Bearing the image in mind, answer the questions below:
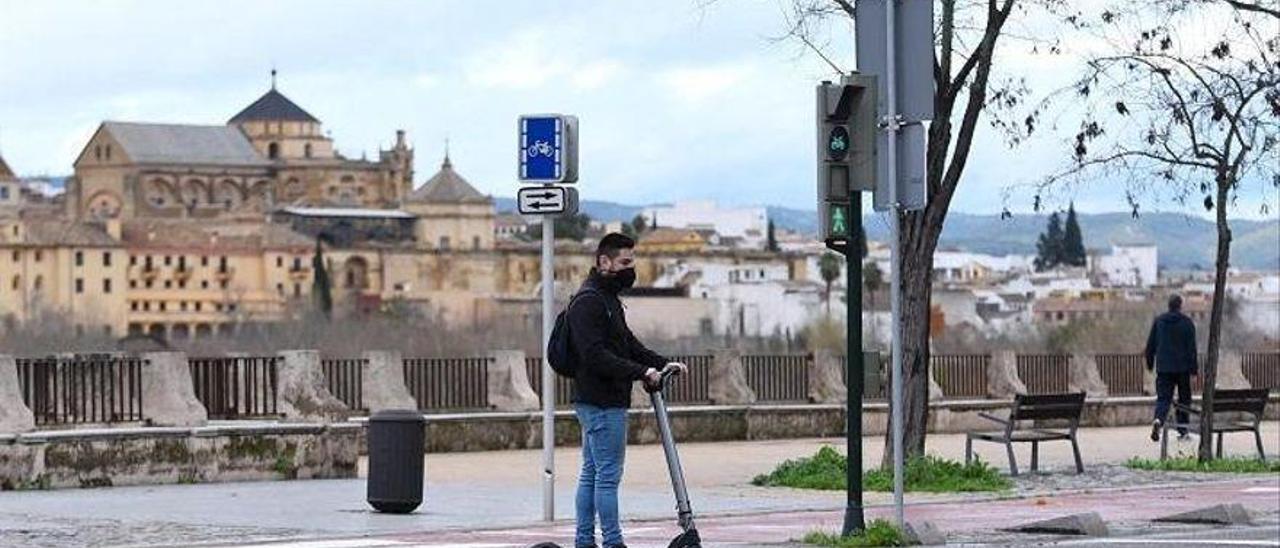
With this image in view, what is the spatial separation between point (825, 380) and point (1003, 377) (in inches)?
169

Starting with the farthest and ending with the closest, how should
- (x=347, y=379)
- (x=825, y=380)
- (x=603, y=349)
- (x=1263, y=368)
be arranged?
1. (x=1263, y=368)
2. (x=825, y=380)
3. (x=347, y=379)
4. (x=603, y=349)

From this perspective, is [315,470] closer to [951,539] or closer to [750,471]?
[750,471]

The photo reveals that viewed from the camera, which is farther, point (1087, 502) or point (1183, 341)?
point (1183, 341)

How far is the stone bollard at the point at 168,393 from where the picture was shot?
32.6 metres

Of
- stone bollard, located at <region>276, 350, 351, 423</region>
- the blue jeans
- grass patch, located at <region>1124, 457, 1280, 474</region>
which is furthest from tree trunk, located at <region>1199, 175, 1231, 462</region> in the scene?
the blue jeans

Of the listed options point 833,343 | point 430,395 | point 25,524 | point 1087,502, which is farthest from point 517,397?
point 833,343

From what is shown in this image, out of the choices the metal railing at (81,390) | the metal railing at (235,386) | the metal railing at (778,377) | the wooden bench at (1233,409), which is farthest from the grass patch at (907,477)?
the metal railing at (778,377)

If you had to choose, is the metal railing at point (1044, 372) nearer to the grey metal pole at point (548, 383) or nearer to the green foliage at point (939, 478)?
the green foliage at point (939, 478)

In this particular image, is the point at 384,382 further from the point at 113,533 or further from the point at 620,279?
the point at 620,279

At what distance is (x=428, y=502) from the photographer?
24.8m

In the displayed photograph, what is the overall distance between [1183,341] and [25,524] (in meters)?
17.7

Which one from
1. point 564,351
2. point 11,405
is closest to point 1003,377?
point 11,405

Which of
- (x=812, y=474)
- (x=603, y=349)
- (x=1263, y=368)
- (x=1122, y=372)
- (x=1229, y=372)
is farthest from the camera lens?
(x=1263, y=368)

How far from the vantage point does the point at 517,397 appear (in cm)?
3894
